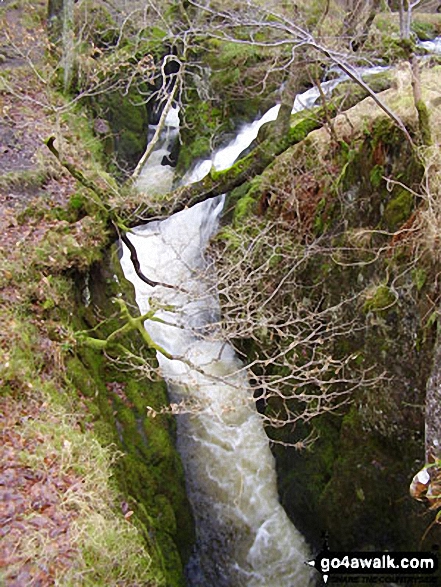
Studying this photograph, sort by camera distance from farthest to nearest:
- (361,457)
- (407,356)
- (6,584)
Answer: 1. (361,457)
2. (407,356)
3. (6,584)

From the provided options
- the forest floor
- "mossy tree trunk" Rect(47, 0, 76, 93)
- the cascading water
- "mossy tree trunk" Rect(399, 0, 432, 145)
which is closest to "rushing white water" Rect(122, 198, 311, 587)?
the cascading water

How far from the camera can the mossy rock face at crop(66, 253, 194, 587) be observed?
225 inches

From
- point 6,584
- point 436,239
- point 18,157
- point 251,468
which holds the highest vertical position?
point 18,157

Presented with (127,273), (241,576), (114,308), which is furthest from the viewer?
(127,273)

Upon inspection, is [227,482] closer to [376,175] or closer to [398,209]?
[398,209]

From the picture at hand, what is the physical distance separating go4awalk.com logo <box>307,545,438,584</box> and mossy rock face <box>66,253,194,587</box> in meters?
1.94

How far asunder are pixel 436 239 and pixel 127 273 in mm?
7310

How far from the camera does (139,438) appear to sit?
21.7 ft

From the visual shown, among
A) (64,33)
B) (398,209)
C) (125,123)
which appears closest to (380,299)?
(398,209)

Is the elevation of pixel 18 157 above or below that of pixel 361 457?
above

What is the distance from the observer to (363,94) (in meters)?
7.36

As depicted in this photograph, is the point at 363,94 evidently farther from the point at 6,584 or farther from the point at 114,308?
the point at 6,584

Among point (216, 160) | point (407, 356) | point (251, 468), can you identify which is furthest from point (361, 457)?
point (216, 160)

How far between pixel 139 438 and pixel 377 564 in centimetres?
350
